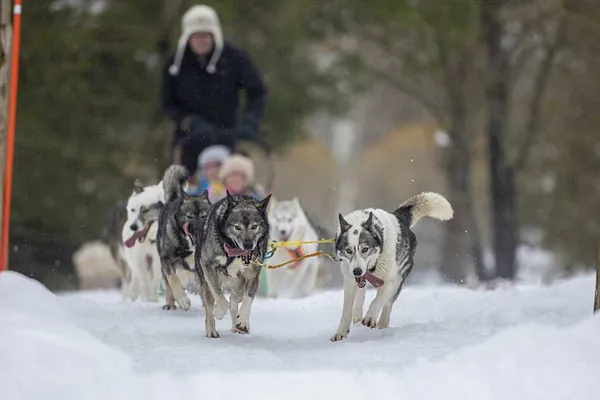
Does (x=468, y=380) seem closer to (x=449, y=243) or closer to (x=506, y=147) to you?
(x=449, y=243)

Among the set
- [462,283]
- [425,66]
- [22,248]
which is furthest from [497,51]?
[22,248]

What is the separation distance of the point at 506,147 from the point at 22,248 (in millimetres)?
4758

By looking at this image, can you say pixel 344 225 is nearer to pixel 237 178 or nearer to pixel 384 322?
pixel 384 322

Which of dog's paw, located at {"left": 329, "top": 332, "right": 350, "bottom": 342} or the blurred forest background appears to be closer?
dog's paw, located at {"left": 329, "top": 332, "right": 350, "bottom": 342}

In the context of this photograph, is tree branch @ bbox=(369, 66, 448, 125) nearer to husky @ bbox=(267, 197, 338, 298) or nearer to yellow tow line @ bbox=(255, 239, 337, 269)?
husky @ bbox=(267, 197, 338, 298)

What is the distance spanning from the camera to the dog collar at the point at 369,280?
4828 mm

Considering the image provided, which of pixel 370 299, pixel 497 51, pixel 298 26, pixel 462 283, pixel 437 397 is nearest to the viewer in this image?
pixel 437 397

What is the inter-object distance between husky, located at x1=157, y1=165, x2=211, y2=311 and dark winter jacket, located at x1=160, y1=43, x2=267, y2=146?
0.76 meters

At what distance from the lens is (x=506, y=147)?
10.7 metres

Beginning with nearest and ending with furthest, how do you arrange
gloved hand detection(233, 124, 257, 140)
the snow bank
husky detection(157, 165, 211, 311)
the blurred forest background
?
the snow bank, husky detection(157, 165, 211, 311), gloved hand detection(233, 124, 257, 140), the blurred forest background

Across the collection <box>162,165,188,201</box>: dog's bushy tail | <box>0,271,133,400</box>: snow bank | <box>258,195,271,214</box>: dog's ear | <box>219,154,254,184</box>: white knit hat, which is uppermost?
<box>219,154,254,184</box>: white knit hat

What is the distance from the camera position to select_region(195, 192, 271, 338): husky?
4973mm

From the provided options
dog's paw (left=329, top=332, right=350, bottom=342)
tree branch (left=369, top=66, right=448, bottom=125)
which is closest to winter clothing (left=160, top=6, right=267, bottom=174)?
dog's paw (left=329, top=332, right=350, bottom=342)

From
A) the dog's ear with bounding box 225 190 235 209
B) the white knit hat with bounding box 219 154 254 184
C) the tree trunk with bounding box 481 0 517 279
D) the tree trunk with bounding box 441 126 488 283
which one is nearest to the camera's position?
the dog's ear with bounding box 225 190 235 209
